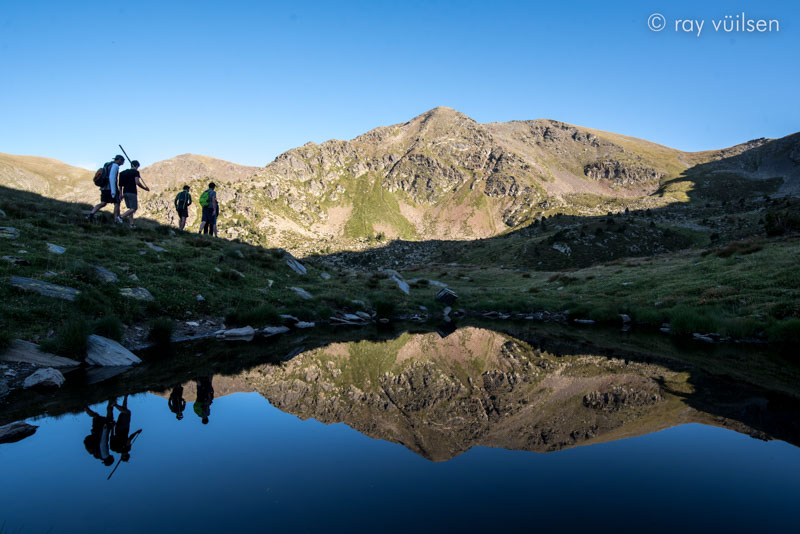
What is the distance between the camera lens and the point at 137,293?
57.4 feet

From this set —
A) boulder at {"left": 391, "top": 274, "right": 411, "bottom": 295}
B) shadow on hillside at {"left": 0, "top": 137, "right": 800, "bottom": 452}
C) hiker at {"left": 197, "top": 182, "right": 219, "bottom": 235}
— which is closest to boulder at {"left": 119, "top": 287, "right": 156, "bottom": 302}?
shadow on hillside at {"left": 0, "top": 137, "right": 800, "bottom": 452}

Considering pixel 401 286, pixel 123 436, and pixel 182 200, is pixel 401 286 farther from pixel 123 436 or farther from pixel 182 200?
pixel 123 436

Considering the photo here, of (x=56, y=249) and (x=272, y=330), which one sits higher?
(x=56, y=249)

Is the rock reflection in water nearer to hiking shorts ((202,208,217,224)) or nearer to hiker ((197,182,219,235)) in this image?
hiker ((197,182,219,235))

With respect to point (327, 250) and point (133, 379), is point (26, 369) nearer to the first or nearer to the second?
point (133, 379)

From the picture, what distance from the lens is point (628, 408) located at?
33.8ft

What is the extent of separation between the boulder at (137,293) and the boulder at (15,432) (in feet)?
33.4

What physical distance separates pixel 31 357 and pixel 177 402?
5557 millimetres

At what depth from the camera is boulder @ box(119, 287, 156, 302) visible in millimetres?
16969

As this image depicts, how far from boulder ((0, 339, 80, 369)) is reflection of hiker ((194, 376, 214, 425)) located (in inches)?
166

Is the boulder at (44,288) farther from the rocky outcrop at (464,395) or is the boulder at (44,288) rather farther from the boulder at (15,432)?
the boulder at (15,432)

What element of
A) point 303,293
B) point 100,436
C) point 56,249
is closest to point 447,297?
point 303,293

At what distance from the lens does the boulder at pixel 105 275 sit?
17078 millimetres

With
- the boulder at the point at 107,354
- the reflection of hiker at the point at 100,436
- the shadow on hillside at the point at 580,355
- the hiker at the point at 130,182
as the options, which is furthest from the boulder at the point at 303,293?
the reflection of hiker at the point at 100,436
